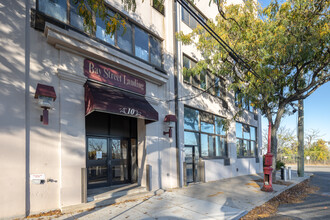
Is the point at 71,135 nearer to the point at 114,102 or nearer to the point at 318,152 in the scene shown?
the point at 114,102

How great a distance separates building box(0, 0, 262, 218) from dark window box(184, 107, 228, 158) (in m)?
0.10

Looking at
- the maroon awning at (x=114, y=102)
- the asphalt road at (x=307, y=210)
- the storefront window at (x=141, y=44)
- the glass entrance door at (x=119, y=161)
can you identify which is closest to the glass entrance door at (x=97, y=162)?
the glass entrance door at (x=119, y=161)

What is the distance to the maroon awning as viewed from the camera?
689 centimetres

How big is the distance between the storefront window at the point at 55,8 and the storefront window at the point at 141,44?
10.9 feet

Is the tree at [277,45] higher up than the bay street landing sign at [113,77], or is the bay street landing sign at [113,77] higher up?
the tree at [277,45]

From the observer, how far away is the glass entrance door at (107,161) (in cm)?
855

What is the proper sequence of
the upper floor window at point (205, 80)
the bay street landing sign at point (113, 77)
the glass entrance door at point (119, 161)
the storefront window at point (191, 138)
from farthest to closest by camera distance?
the upper floor window at point (205, 80) → the storefront window at point (191, 138) → the glass entrance door at point (119, 161) → the bay street landing sign at point (113, 77)

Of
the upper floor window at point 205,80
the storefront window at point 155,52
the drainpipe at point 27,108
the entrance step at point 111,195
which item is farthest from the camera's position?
the upper floor window at point 205,80

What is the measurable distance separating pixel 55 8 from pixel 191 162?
9445 mm

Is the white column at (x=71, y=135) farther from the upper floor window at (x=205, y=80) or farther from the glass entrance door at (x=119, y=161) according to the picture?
the upper floor window at (x=205, y=80)

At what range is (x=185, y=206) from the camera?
719cm

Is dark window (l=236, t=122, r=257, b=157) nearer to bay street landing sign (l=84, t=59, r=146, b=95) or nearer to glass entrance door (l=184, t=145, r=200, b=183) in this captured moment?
glass entrance door (l=184, t=145, r=200, b=183)

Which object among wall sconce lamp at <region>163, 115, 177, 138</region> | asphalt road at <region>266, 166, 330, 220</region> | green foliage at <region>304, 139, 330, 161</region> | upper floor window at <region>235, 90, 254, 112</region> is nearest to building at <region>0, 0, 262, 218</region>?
wall sconce lamp at <region>163, 115, 177, 138</region>

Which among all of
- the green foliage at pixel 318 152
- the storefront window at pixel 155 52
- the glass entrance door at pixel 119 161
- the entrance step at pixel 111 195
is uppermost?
the storefront window at pixel 155 52
